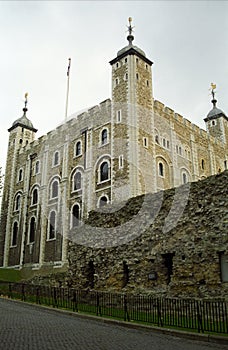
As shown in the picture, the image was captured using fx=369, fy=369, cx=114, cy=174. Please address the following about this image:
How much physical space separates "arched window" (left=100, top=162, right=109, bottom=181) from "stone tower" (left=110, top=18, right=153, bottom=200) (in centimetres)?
170

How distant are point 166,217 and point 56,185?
26.0m

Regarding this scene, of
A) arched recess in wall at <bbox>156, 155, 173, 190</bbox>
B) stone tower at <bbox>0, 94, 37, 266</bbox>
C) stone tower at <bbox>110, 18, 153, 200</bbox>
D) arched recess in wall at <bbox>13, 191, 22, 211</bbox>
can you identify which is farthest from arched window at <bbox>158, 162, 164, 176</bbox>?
arched recess in wall at <bbox>13, 191, 22, 211</bbox>

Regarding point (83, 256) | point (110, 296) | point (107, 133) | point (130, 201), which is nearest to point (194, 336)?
point (110, 296)

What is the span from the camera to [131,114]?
103 feet

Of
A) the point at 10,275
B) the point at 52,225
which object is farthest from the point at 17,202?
the point at 10,275

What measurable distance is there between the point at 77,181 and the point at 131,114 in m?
9.11

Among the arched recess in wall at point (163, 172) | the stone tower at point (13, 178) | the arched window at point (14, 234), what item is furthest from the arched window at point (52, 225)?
the arched recess in wall at point (163, 172)

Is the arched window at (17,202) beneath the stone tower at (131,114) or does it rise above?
beneath

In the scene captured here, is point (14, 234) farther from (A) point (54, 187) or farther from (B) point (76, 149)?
(B) point (76, 149)

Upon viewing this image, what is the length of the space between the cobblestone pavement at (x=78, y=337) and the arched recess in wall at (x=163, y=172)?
20817 millimetres

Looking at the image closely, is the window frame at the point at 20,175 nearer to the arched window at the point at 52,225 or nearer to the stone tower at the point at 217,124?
the arched window at the point at 52,225

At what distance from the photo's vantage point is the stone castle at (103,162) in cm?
3100

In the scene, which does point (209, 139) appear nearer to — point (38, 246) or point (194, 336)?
point (38, 246)

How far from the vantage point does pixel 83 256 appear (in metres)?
18.3
